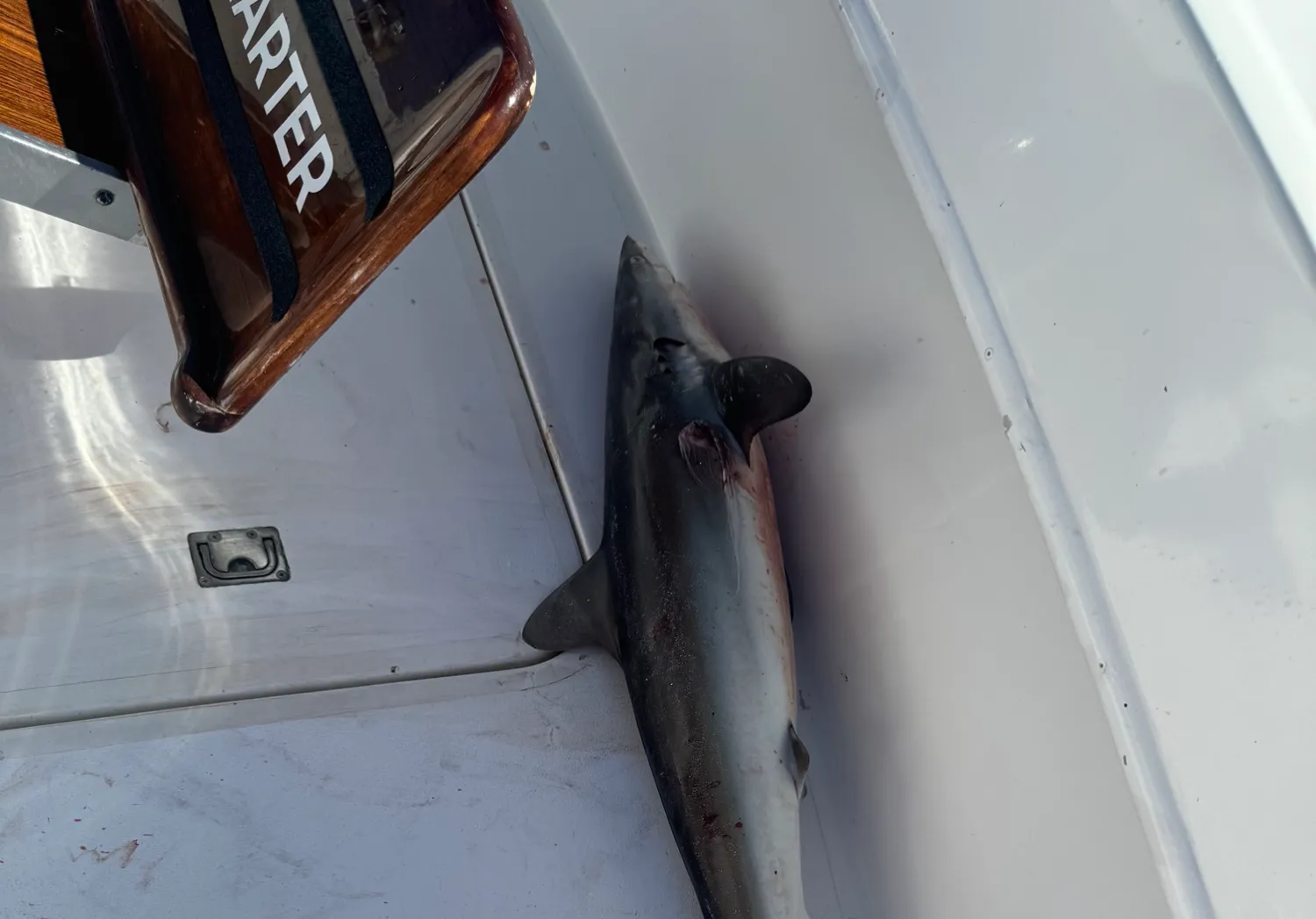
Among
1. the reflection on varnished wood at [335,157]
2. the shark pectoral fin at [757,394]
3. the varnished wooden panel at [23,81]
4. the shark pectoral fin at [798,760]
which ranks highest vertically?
the varnished wooden panel at [23,81]

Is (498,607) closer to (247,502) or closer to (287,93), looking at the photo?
(247,502)

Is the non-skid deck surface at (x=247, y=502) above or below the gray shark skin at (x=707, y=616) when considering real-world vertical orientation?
above

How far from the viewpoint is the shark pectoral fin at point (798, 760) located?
3.85 ft

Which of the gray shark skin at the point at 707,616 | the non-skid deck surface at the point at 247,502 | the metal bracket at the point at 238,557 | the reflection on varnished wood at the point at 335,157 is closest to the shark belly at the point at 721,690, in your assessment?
the gray shark skin at the point at 707,616

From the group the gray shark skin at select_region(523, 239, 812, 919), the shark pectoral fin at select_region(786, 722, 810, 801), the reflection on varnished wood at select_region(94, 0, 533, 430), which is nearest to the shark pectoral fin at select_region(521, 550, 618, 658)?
the gray shark skin at select_region(523, 239, 812, 919)

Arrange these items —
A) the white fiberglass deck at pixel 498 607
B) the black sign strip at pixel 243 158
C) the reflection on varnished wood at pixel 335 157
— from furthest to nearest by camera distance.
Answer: the white fiberglass deck at pixel 498 607 → the black sign strip at pixel 243 158 → the reflection on varnished wood at pixel 335 157

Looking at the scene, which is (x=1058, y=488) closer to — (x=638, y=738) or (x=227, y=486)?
(x=638, y=738)

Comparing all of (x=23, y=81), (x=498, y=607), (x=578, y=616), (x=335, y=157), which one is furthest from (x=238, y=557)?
(x=335, y=157)

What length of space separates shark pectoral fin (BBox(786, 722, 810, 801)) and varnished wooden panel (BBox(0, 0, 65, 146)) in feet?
3.41

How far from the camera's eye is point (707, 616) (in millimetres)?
1200

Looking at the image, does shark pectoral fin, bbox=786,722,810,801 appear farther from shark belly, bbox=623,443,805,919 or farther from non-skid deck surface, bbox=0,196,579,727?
non-skid deck surface, bbox=0,196,579,727

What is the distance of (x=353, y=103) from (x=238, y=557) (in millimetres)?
725

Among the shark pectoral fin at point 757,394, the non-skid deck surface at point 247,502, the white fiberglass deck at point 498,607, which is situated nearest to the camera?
the white fiberglass deck at point 498,607

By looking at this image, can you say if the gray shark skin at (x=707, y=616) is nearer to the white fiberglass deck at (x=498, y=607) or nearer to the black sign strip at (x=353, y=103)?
the white fiberglass deck at (x=498, y=607)
